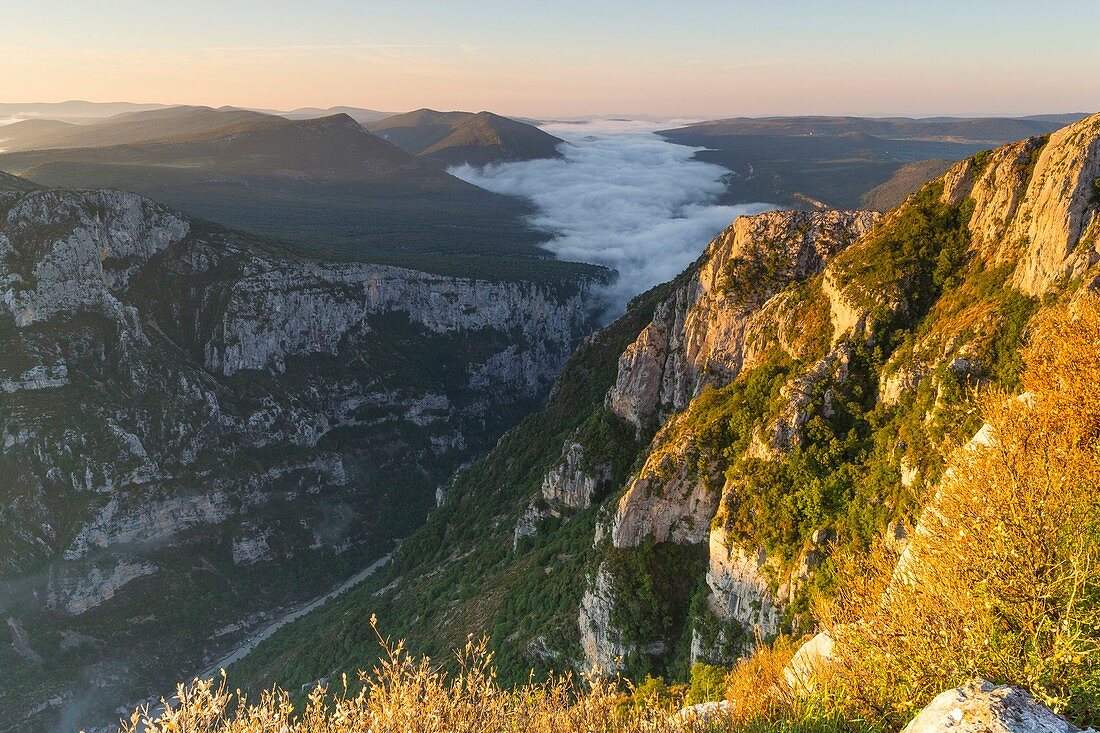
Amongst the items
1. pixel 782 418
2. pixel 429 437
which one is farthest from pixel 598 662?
pixel 429 437

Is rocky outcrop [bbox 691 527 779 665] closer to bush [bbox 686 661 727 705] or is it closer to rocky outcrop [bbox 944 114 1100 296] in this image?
bush [bbox 686 661 727 705]

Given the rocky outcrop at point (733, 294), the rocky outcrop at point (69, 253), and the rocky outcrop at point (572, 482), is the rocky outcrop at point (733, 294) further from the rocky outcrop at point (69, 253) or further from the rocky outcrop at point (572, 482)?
the rocky outcrop at point (69, 253)

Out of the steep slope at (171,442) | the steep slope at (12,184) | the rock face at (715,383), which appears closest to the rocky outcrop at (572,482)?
the rock face at (715,383)

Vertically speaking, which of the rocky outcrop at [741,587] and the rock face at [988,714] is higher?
the rock face at [988,714]

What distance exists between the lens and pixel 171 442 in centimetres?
12325

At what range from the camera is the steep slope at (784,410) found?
28.9 m

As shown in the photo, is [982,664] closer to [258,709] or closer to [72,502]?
[258,709]

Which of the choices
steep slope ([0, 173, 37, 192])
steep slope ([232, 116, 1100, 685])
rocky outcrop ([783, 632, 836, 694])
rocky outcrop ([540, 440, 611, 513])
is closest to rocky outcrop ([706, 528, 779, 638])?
steep slope ([232, 116, 1100, 685])

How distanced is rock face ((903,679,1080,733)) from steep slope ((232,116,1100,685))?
1506cm

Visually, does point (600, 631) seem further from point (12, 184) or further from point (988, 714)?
point (12, 184)

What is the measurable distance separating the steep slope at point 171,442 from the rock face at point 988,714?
394ft

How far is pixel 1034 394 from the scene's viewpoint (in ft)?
66.7

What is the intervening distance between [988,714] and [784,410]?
25.7 meters

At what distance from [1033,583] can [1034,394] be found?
8.82m
